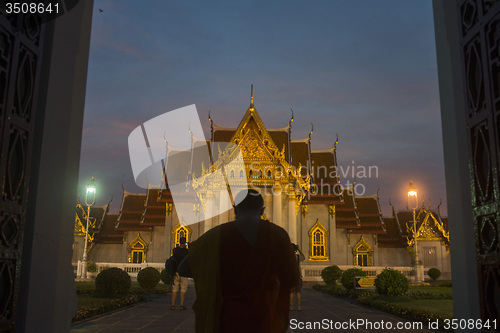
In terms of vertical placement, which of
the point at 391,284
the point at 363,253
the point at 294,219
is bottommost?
the point at 391,284

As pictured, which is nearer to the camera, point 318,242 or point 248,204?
point 248,204

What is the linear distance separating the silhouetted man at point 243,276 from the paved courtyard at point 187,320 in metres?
6.89

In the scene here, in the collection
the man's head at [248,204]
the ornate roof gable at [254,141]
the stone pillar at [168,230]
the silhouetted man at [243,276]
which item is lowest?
the silhouetted man at [243,276]

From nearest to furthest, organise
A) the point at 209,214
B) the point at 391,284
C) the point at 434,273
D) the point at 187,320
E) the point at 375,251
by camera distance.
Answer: the point at 187,320
the point at 391,284
the point at 209,214
the point at 434,273
the point at 375,251

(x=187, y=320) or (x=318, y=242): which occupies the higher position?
(x=318, y=242)

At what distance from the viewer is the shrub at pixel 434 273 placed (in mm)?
32312

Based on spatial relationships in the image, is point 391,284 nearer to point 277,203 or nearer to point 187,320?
point 187,320

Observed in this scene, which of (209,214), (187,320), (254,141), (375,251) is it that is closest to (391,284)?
(187,320)

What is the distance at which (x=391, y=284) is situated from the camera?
55.6 feet

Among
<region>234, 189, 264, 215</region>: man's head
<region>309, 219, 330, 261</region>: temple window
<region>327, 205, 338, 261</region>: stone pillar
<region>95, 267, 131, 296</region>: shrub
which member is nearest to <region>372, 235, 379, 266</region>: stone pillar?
<region>327, 205, 338, 261</region>: stone pillar

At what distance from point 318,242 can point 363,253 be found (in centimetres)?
424

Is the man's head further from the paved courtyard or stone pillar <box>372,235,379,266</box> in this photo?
stone pillar <box>372,235,379,266</box>

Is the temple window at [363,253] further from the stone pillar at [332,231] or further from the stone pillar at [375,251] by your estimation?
the stone pillar at [332,231]

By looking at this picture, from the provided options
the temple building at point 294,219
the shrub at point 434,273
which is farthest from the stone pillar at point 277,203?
the shrub at point 434,273
